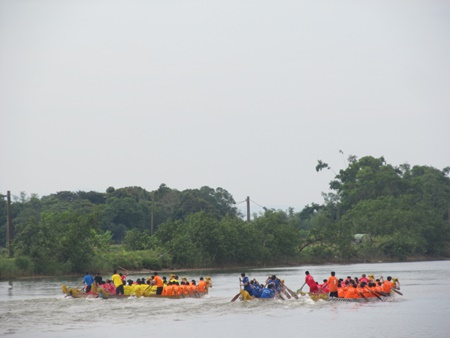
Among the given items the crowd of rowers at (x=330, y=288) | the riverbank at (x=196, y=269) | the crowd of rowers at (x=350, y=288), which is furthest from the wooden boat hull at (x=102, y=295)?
the crowd of rowers at (x=350, y=288)

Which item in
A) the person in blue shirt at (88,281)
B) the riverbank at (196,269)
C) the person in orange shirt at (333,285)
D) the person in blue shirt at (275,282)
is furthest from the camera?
the riverbank at (196,269)

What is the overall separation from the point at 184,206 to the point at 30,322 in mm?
71366

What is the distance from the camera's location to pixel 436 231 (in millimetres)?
97062

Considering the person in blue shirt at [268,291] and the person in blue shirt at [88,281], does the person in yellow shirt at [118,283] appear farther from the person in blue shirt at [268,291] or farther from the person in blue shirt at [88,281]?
the person in blue shirt at [268,291]

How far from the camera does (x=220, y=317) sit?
1312 inches

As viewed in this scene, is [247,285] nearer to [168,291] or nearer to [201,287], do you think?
[168,291]

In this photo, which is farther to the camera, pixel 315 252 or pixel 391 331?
pixel 315 252

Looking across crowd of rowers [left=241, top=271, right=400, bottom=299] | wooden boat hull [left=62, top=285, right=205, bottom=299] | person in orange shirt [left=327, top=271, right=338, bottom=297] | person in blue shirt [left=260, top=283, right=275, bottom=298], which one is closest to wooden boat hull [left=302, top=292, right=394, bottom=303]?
crowd of rowers [left=241, top=271, right=400, bottom=299]

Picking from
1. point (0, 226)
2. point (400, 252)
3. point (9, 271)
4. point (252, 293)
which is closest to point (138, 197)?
point (0, 226)

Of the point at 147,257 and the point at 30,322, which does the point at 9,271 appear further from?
the point at 30,322

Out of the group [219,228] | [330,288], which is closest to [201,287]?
[330,288]

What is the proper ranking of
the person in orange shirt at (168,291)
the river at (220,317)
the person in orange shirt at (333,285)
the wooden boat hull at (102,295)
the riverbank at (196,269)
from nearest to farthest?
the river at (220,317) → the person in orange shirt at (333,285) → the wooden boat hull at (102,295) → the person in orange shirt at (168,291) → the riverbank at (196,269)

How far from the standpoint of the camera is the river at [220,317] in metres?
29.0

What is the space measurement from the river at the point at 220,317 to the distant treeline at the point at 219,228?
1961 cm
